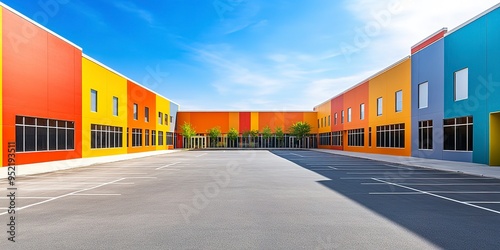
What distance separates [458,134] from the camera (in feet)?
71.0

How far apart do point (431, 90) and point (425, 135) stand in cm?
377

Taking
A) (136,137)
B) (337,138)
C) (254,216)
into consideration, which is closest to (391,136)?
(337,138)

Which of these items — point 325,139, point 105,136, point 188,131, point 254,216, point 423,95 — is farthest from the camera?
point 188,131

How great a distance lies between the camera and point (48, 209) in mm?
7535

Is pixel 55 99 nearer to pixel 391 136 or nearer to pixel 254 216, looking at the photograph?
pixel 254 216

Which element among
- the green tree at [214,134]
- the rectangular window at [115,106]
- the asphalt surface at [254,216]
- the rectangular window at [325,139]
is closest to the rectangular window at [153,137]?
the rectangular window at [115,106]

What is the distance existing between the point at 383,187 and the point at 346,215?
484 centimetres

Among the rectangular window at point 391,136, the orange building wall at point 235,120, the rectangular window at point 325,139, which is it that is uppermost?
the orange building wall at point 235,120

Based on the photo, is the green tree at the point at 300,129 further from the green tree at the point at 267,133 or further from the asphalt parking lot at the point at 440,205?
the asphalt parking lot at the point at 440,205

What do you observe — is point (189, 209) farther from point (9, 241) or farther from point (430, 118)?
point (430, 118)

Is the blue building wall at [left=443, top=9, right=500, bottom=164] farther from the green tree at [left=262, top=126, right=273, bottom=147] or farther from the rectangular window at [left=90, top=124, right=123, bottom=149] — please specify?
the green tree at [left=262, top=126, right=273, bottom=147]

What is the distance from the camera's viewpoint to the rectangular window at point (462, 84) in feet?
68.5

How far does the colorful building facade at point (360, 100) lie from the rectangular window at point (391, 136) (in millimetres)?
103

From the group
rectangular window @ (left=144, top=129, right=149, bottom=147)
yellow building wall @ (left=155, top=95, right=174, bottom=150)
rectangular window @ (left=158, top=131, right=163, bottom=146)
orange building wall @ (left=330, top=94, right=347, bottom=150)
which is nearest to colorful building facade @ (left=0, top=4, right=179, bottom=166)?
rectangular window @ (left=144, top=129, right=149, bottom=147)
